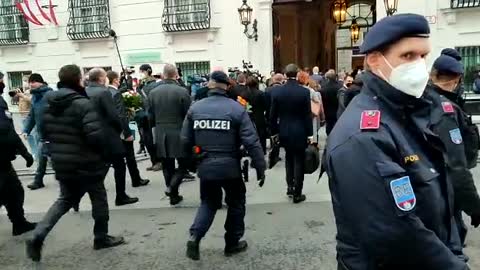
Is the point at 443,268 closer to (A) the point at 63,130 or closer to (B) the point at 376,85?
(B) the point at 376,85

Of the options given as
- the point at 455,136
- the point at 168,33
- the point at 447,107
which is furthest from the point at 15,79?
the point at 455,136

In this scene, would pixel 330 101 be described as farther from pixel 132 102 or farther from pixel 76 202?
pixel 76 202

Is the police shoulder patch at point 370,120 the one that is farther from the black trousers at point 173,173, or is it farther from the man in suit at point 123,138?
the man in suit at point 123,138

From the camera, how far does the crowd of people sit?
1662 mm

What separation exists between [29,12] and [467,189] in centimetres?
1820

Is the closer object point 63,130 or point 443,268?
point 443,268

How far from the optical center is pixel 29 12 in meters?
18.2

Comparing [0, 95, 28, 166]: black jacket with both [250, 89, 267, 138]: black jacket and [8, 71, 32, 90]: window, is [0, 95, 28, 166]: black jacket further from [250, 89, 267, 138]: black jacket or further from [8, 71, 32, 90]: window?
[8, 71, 32, 90]: window

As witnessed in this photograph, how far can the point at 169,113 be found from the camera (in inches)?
268

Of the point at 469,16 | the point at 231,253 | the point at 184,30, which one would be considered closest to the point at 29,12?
the point at 184,30

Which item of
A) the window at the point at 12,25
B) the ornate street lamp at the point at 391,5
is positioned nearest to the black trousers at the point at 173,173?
the ornate street lamp at the point at 391,5

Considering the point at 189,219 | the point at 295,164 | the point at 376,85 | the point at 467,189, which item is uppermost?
the point at 376,85

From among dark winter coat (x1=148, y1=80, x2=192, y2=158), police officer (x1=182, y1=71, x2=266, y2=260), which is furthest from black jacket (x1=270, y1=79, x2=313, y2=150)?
police officer (x1=182, y1=71, x2=266, y2=260)

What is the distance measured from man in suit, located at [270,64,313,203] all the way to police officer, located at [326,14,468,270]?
464cm
